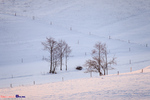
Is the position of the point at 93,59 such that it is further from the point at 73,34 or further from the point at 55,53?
the point at 73,34

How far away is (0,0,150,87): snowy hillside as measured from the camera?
32.5m

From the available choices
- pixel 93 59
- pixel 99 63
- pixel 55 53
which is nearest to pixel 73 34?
pixel 93 59

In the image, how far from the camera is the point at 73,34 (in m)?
57.2

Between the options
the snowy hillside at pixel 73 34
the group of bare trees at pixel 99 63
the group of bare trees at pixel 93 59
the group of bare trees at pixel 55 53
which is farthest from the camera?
the snowy hillside at pixel 73 34

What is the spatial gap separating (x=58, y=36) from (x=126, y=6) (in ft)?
160

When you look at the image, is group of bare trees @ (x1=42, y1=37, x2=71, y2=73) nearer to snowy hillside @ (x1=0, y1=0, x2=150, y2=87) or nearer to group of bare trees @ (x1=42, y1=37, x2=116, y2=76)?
group of bare trees @ (x1=42, y1=37, x2=116, y2=76)

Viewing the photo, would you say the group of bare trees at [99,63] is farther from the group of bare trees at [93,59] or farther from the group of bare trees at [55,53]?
the group of bare trees at [55,53]

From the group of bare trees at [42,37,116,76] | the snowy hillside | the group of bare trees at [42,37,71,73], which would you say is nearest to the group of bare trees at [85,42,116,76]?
the group of bare trees at [42,37,116,76]

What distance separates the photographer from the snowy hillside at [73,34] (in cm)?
3253

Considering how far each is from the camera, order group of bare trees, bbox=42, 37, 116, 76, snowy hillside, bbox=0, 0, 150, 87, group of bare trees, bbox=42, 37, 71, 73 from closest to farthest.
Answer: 1. group of bare trees, bbox=42, 37, 116, 76
2. group of bare trees, bbox=42, 37, 71, 73
3. snowy hillside, bbox=0, 0, 150, 87

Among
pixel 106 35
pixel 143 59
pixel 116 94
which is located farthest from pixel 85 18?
pixel 116 94

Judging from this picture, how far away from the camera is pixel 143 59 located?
36312 millimetres

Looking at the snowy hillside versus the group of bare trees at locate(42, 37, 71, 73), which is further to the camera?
the snowy hillside

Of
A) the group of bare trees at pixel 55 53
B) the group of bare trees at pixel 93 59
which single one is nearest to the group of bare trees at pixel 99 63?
the group of bare trees at pixel 93 59
